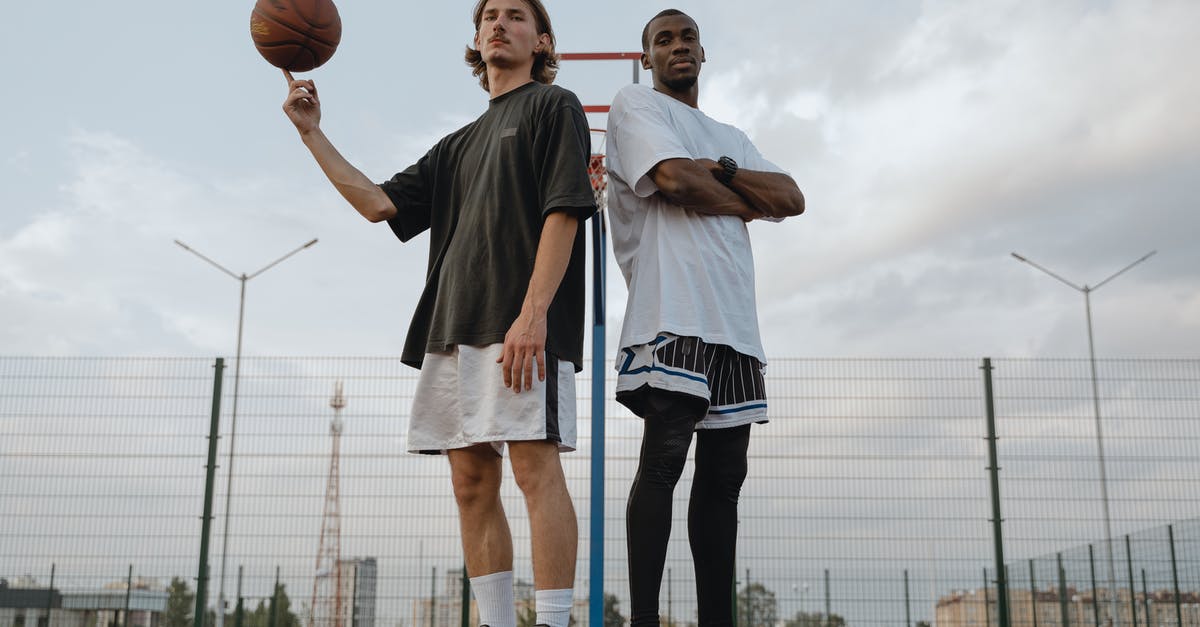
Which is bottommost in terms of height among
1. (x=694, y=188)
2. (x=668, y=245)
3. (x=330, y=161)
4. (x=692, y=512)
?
(x=692, y=512)

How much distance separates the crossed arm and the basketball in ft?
3.85

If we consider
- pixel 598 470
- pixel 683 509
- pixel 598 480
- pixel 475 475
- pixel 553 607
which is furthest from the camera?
pixel 683 509

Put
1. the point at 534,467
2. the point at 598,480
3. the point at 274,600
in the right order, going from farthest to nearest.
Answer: the point at 274,600, the point at 598,480, the point at 534,467

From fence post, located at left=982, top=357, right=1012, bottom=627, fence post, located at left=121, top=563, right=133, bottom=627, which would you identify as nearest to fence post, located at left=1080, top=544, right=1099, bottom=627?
fence post, located at left=982, top=357, right=1012, bottom=627

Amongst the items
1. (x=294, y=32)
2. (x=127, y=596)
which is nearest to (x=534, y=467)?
(x=294, y=32)

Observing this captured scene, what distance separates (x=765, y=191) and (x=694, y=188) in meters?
0.27

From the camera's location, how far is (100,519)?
26.2 feet

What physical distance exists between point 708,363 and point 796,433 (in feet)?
17.9

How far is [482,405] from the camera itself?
8.43ft

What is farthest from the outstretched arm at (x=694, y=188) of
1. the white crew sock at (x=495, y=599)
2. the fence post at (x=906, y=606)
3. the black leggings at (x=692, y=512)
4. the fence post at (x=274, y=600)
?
the fence post at (x=274, y=600)

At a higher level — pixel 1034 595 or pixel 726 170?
pixel 726 170

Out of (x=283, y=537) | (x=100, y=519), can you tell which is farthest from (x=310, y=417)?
(x=100, y=519)

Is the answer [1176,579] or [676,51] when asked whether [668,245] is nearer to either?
[676,51]

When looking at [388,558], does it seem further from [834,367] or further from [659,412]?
[659,412]
